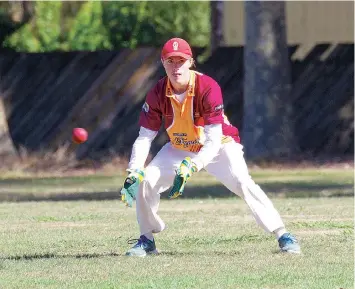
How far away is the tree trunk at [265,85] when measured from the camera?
81.5ft

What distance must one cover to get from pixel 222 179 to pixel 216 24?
24203mm

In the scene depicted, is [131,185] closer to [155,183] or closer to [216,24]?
[155,183]

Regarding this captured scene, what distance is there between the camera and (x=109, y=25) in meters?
48.0

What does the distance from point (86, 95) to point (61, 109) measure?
0.61 metres

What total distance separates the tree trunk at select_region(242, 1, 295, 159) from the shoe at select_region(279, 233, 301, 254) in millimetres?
13485

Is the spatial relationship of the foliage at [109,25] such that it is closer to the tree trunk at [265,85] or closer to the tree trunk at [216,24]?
the tree trunk at [216,24]

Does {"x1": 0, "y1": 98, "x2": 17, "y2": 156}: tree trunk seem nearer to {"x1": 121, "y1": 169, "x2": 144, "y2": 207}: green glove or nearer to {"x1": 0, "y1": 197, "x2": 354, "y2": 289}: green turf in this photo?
{"x1": 0, "y1": 197, "x2": 354, "y2": 289}: green turf

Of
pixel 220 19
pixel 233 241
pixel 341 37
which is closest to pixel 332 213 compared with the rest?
pixel 233 241

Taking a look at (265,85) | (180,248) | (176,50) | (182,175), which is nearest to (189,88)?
(176,50)

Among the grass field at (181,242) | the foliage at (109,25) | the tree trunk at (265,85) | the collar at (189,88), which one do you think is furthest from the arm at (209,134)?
the foliage at (109,25)

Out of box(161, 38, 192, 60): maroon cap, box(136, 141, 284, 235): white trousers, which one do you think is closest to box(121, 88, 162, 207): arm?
box(136, 141, 284, 235): white trousers

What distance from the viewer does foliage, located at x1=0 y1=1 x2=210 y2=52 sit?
46.7m

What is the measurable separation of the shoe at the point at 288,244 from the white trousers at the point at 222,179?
0.41ft

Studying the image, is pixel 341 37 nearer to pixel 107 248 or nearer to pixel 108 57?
pixel 108 57
